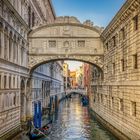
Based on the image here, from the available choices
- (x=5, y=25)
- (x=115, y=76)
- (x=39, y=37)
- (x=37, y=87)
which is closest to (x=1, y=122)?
(x=5, y=25)

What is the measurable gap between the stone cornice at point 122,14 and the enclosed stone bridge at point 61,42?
253cm

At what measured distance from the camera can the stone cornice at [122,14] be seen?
14988mm

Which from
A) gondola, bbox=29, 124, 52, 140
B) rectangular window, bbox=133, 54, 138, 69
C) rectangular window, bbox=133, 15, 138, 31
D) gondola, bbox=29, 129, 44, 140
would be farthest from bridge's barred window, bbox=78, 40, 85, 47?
rectangular window, bbox=133, 54, 138, 69

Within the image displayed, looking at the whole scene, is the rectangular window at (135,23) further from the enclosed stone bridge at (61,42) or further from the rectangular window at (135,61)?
the enclosed stone bridge at (61,42)

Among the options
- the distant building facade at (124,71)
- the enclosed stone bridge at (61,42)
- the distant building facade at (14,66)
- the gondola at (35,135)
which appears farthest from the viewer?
the enclosed stone bridge at (61,42)

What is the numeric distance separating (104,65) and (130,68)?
8.53m

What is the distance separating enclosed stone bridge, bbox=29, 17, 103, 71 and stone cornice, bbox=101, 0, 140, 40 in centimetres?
253

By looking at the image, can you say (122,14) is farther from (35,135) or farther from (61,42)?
(35,135)

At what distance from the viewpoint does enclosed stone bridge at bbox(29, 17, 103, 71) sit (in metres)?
24.5

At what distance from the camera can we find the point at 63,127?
24344 millimetres

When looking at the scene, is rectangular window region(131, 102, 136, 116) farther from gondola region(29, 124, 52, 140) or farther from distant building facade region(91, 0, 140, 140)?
gondola region(29, 124, 52, 140)

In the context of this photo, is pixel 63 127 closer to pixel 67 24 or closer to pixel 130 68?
pixel 67 24

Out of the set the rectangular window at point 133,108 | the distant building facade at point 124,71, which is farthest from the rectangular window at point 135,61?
the rectangular window at point 133,108

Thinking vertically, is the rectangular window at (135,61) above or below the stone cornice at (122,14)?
below
